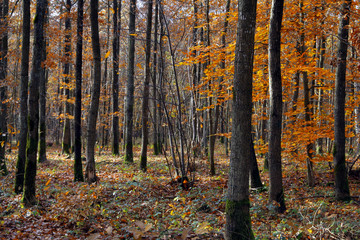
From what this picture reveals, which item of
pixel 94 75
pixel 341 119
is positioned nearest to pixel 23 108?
pixel 94 75

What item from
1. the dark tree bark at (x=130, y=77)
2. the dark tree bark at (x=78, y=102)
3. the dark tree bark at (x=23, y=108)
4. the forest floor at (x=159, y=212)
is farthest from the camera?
the dark tree bark at (x=130, y=77)

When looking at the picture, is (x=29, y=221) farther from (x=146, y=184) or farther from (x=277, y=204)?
(x=277, y=204)

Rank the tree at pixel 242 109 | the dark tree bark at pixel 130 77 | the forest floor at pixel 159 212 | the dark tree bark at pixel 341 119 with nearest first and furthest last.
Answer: the tree at pixel 242 109 → the forest floor at pixel 159 212 → the dark tree bark at pixel 341 119 → the dark tree bark at pixel 130 77

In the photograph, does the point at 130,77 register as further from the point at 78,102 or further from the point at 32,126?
the point at 32,126

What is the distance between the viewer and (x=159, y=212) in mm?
7250

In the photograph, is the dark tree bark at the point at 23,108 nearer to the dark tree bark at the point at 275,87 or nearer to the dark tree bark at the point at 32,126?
the dark tree bark at the point at 32,126

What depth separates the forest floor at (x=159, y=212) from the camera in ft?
17.6

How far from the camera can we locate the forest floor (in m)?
5.37

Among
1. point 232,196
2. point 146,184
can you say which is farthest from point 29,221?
point 232,196

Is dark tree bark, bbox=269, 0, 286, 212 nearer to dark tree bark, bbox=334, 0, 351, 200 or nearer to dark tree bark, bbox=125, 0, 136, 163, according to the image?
dark tree bark, bbox=334, 0, 351, 200

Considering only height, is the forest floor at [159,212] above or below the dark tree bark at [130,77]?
below

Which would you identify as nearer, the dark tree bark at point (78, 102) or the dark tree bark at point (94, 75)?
the dark tree bark at point (94, 75)

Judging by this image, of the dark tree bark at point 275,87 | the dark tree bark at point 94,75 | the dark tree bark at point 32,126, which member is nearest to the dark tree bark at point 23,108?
the dark tree bark at point 32,126

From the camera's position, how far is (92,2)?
9.82 meters
